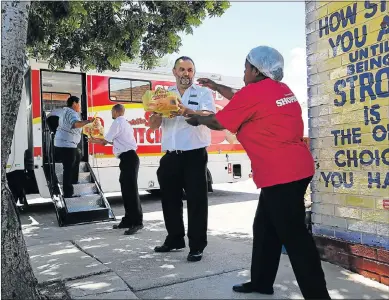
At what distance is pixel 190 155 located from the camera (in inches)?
163

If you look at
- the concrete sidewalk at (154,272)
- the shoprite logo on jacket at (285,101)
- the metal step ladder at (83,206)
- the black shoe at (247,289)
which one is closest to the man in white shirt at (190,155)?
the concrete sidewalk at (154,272)

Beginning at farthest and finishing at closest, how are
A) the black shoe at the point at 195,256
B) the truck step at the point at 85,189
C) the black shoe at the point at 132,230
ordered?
the truck step at the point at 85,189
the black shoe at the point at 132,230
the black shoe at the point at 195,256

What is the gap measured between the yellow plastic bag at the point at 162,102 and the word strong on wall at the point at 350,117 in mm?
1357

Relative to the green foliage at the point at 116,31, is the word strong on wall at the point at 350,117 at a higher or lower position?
lower

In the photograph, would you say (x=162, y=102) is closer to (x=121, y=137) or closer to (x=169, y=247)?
(x=169, y=247)

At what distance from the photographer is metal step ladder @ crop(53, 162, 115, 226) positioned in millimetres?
7108

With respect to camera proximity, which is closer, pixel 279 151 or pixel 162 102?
pixel 279 151

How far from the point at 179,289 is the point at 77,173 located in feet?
→ 17.2

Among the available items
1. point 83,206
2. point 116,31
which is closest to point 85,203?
point 83,206

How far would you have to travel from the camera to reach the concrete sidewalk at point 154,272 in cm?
316

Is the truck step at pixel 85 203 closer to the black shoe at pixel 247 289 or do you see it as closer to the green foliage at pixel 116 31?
A: the green foliage at pixel 116 31

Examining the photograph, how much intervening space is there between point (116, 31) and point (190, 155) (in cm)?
275

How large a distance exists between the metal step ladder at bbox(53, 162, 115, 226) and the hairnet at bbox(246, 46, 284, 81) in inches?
202

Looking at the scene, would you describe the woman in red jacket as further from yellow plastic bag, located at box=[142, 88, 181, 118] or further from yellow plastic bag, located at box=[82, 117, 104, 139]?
yellow plastic bag, located at box=[82, 117, 104, 139]
